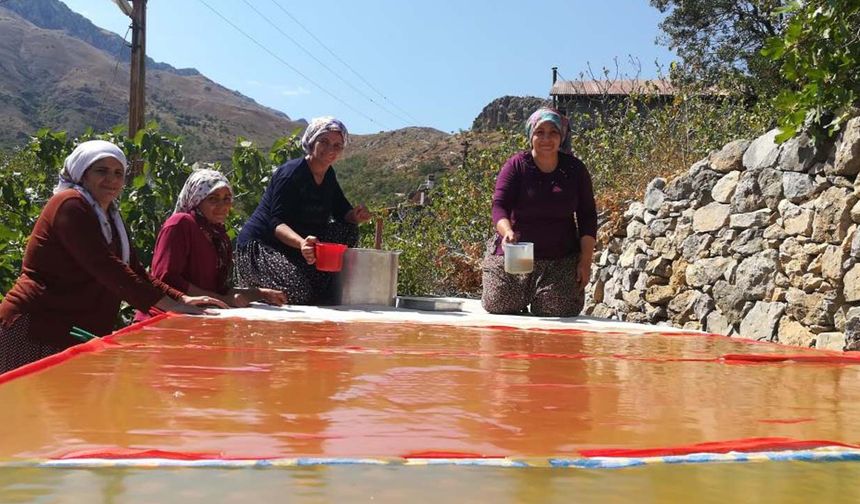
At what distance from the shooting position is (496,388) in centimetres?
158

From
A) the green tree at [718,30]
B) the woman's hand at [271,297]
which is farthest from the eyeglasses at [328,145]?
the green tree at [718,30]

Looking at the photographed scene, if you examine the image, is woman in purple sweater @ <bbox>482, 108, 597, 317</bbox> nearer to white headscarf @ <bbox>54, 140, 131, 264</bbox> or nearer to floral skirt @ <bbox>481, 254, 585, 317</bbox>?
floral skirt @ <bbox>481, 254, 585, 317</bbox>

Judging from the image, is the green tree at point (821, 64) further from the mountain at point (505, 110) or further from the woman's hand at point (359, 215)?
the mountain at point (505, 110)

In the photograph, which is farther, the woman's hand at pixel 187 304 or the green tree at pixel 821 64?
the green tree at pixel 821 64

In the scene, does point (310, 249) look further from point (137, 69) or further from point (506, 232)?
point (137, 69)

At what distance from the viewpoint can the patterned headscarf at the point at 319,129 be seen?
12.8ft

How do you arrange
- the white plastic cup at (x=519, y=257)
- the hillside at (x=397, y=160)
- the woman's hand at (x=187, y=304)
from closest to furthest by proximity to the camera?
1. the woman's hand at (x=187, y=304)
2. the white plastic cup at (x=519, y=257)
3. the hillside at (x=397, y=160)

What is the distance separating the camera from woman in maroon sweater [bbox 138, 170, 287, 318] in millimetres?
3258

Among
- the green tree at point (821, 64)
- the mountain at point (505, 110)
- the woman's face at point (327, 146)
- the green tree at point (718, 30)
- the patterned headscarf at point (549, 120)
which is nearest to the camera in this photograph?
the patterned headscarf at point (549, 120)

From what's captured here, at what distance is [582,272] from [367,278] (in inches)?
38.2

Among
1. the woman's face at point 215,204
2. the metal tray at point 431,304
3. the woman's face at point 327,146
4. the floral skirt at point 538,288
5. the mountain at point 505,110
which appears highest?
the mountain at point 505,110

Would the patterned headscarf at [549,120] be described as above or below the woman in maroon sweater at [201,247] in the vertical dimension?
above

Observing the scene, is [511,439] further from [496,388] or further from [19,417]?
[19,417]

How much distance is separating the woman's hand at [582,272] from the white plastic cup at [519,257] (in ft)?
1.44
